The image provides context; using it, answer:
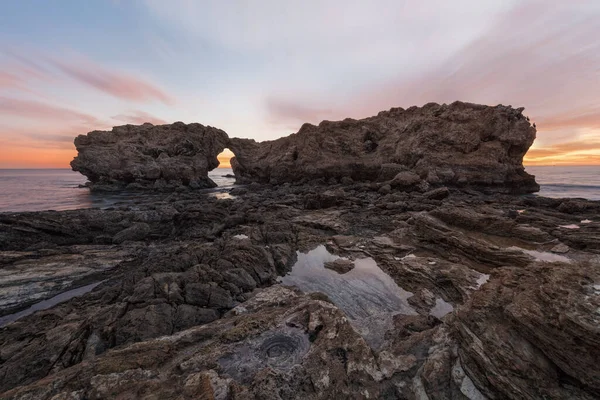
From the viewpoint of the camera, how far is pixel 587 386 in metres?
3.53

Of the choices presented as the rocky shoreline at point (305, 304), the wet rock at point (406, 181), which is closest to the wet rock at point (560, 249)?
the rocky shoreline at point (305, 304)

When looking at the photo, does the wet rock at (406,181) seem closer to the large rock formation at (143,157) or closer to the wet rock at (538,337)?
the wet rock at (538,337)

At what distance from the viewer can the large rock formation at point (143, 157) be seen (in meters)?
53.5

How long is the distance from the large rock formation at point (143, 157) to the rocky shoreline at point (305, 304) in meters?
38.2

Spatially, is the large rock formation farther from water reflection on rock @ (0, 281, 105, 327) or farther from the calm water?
the calm water

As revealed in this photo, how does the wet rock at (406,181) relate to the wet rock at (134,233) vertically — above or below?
above

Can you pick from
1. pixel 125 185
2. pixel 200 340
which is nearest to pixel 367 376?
pixel 200 340

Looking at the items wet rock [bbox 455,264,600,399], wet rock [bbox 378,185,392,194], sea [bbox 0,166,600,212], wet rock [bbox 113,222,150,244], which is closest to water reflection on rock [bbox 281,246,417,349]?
wet rock [bbox 455,264,600,399]

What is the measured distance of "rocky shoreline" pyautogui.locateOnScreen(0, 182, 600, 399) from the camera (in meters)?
4.17

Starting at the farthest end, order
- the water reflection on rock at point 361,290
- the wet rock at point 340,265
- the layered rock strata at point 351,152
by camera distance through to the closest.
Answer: the layered rock strata at point 351,152 < the wet rock at point 340,265 < the water reflection on rock at point 361,290

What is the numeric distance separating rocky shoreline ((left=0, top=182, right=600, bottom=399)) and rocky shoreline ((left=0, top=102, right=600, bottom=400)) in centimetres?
4

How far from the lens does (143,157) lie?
5441 centimetres

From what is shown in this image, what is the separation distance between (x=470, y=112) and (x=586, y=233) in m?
35.0

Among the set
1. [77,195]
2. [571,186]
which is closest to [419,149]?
[571,186]
